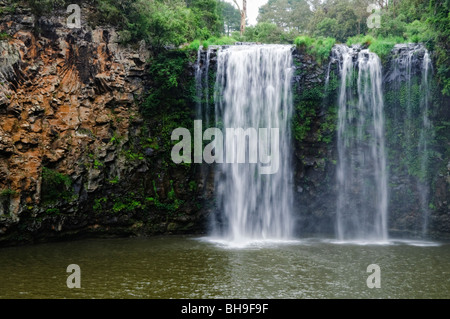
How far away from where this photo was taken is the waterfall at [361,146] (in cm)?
1252

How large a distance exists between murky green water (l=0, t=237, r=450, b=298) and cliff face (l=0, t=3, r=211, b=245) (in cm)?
109

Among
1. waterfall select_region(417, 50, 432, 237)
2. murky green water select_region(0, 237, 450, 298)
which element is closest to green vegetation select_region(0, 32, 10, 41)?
murky green water select_region(0, 237, 450, 298)

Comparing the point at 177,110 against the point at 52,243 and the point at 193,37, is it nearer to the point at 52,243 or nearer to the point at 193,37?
the point at 193,37

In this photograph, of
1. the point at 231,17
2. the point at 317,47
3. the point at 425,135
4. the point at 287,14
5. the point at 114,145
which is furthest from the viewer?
the point at 231,17

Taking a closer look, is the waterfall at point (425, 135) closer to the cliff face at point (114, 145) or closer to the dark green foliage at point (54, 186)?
the cliff face at point (114, 145)

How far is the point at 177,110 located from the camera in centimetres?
1297

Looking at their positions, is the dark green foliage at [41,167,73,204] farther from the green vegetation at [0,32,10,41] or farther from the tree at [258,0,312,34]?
the tree at [258,0,312,34]

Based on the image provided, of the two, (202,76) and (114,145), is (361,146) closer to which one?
(202,76)

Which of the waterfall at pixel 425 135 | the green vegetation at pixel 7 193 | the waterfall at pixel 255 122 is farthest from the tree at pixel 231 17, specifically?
the green vegetation at pixel 7 193

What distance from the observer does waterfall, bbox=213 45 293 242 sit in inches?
503

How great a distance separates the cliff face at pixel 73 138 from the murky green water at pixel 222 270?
109cm

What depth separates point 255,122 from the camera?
12.9 meters

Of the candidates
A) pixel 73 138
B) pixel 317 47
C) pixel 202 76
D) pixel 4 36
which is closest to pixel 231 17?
pixel 202 76

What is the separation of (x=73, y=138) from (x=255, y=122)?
5982 mm
